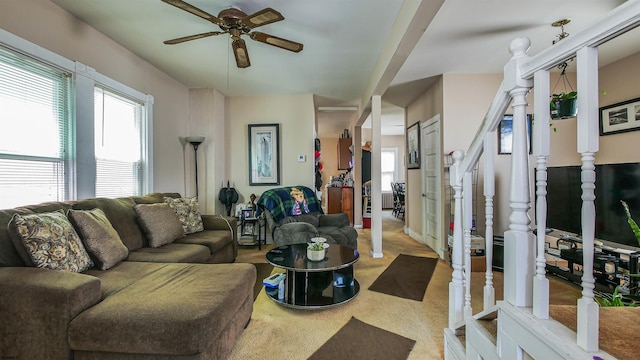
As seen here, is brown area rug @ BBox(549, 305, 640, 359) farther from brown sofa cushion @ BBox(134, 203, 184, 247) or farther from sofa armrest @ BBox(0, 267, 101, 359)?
brown sofa cushion @ BBox(134, 203, 184, 247)

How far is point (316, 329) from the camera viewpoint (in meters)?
1.94

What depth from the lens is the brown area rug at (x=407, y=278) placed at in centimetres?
255

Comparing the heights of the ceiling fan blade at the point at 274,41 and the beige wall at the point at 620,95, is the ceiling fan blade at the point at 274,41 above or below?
above

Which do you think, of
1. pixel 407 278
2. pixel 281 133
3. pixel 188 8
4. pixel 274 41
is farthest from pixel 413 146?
pixel 188 8

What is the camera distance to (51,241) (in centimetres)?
159

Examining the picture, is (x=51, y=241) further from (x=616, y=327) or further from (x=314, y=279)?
(x=616, y=327)

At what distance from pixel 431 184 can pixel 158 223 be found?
3.57 metres

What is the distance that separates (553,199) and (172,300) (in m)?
3.43

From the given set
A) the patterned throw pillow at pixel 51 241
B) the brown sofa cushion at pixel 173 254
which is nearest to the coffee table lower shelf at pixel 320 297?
the brown sofa cushion at pixel 173 254

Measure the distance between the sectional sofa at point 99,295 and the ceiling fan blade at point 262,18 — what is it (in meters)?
1.82

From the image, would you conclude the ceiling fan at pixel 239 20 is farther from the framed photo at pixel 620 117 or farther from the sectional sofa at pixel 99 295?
the framed photo at pixel 620 117

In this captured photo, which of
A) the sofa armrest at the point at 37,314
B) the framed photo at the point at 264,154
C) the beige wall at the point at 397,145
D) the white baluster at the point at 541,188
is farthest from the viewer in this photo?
the beige wall at the point at 397,145

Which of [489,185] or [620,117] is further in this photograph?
[620,117]

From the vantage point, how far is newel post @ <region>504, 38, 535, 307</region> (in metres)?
0.89
